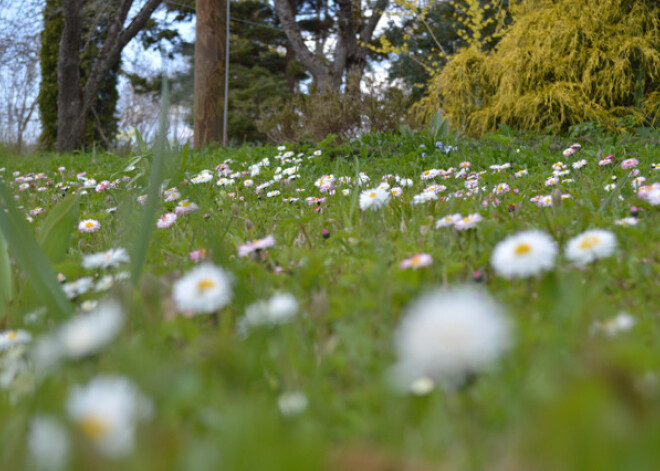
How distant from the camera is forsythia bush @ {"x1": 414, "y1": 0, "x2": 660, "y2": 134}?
5602 mm

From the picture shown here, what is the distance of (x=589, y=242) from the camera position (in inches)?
41.1

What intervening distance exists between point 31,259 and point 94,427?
0.71 meters

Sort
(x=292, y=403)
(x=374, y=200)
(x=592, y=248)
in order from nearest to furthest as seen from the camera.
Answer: (x=292, y=403)
(x=592, y=248)
(x=374, y=200)

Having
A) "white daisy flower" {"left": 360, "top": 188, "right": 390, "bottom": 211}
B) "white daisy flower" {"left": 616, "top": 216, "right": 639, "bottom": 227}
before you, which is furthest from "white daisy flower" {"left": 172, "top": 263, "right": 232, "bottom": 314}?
"white daisy flower" {"left": 616, "top": 216, "right": 639, "bottom": 227}

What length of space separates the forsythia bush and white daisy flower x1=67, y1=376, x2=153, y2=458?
18.0 ft

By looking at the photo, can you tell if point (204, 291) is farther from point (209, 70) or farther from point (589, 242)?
point (209, 70)

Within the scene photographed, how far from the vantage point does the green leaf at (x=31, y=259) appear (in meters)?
1.03

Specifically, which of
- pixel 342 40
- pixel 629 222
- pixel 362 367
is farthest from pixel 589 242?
pixel 342 40

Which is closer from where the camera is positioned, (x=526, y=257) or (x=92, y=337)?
(x=92, y=337)

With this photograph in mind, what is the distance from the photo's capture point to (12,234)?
111cm

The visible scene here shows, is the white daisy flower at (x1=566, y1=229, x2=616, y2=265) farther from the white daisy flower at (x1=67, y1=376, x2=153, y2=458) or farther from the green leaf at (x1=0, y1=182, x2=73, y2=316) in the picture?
the green leaf at (x1=0, y1=182, x2=73, y2=316)

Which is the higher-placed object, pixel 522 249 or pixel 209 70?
pixel 209 70

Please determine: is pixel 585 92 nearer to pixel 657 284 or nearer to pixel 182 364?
pixel 657 284

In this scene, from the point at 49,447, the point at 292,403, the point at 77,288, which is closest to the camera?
the point at 49,447
